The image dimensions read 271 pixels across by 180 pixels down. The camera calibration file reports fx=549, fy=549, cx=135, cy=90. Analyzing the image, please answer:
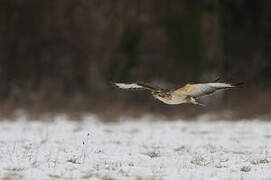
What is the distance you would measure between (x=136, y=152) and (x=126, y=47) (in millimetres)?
10493

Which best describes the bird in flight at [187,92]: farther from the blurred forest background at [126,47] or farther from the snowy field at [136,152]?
the blurred forest background at [126,47]

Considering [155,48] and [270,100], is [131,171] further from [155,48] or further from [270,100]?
[155,48]

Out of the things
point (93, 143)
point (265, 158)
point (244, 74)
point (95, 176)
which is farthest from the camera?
point (244, 74)

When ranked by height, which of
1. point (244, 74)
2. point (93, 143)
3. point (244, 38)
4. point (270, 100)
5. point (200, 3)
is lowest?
point (93, 143)

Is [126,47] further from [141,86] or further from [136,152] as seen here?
[136,152]

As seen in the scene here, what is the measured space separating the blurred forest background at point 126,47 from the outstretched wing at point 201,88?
30.7ft

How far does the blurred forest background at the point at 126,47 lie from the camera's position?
17469 millimetres

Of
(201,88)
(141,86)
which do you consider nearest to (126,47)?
(141,86)

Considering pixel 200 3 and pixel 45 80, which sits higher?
pixel 200 3

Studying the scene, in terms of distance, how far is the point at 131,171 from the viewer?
6.07 meters

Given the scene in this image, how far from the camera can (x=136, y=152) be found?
7.66m

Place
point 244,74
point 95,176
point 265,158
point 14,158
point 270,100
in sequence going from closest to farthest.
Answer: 1. point 95,176
2. point 14,158
3. point 265,158
4. point 270,100
5. point 244,74

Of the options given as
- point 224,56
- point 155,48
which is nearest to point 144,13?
point 155,48

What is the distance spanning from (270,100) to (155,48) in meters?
4.20
